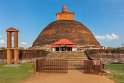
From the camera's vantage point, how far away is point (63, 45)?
36781 millimetres

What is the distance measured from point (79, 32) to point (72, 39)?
2225mm

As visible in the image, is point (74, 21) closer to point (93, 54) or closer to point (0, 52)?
point (93, 54)

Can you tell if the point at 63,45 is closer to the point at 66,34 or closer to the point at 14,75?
the point at 66,34

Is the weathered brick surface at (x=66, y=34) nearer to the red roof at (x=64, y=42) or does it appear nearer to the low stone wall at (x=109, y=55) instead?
the red roof at (x=64, y=42)

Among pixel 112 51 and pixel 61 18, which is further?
pixel 61 18

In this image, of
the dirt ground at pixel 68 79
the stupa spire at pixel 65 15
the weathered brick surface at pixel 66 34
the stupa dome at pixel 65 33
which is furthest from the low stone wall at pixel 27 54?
the stupa spire at pixel 65 15

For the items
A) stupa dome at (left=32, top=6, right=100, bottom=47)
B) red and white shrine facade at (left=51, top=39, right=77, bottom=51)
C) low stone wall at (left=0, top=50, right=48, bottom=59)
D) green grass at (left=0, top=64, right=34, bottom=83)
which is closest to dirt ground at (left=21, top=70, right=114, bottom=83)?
green grass at (left=0, top=64, right=34, bottom=83)

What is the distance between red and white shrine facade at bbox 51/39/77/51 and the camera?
36.9 m

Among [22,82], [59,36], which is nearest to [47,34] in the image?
[59,36]

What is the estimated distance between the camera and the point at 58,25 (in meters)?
42.5

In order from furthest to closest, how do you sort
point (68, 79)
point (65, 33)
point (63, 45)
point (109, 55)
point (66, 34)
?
point (65, 33), point (66, 34), point (63, 45), point (109, 55), point (68, 79)

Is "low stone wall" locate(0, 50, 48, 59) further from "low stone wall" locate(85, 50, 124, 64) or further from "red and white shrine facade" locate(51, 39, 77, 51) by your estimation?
"red and white shrine facade" locate(51, 39, 77, 51)

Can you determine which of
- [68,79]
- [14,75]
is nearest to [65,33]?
[14,75]

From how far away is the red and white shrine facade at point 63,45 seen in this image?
3691 cm
